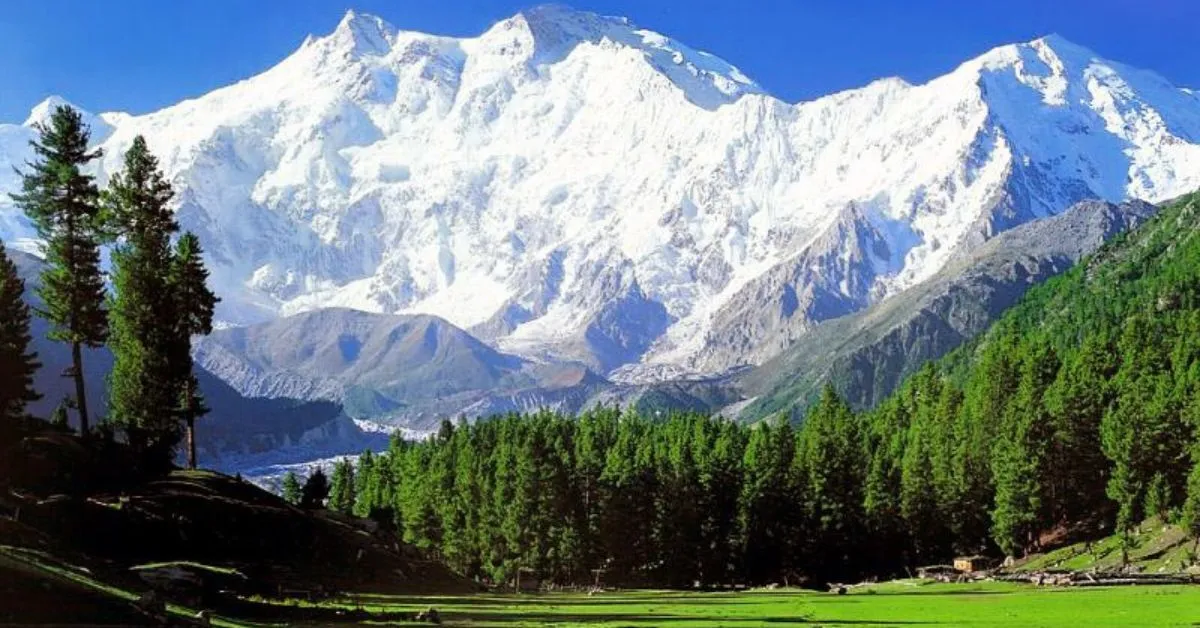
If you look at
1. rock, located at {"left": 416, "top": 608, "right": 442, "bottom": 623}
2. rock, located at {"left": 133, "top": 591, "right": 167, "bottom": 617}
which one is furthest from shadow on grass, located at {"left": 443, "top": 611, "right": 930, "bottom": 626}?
rock, located at {"left": 133, "top": 591, "right": 167, "bottom": 617}

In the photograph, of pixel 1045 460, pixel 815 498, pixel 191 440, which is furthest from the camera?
pixel 815 498

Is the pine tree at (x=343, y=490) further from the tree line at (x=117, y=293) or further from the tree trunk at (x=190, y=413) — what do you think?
the tree trunk at (x=190, y=413)

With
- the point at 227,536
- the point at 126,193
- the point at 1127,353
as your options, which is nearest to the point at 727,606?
the point at 227,536

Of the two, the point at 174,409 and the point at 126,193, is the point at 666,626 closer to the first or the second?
the point at 174,409

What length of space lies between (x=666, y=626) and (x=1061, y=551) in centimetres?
7946

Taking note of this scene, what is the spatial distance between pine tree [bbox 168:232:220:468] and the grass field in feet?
89.4

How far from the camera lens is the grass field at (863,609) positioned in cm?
5534

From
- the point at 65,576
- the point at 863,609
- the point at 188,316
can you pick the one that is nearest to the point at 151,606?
the point at 65,576

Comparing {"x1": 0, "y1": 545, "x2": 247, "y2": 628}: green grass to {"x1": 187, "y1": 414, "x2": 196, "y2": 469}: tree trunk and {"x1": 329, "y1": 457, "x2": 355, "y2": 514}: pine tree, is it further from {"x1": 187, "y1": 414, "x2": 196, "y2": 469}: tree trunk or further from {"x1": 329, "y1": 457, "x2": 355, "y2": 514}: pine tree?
{"x1": 329, "y1": 457, "x2": 355, "y2": 514}: pine tree

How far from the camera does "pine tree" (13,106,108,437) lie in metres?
82.9

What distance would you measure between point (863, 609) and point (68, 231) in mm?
60884

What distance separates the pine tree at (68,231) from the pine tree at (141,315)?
3.59 meters

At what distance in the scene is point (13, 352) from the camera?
7875 cm

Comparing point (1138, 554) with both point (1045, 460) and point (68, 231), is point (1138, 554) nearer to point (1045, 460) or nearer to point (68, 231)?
point (1045, 460)
